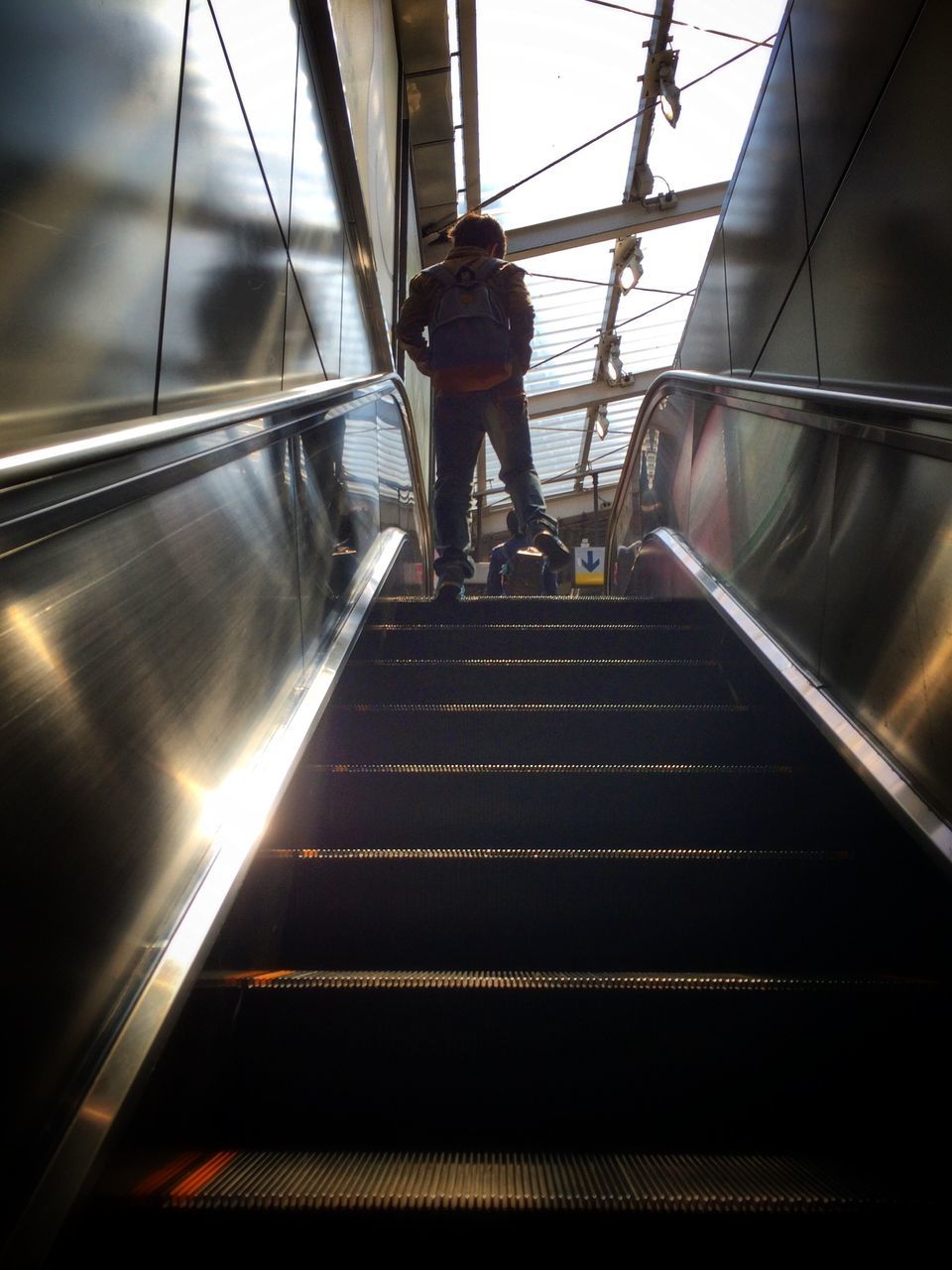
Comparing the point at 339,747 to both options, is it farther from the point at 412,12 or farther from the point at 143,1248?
the point at 412,12

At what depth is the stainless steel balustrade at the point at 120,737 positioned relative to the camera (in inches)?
42.2

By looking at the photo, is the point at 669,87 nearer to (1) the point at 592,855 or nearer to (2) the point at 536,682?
(2) the point at 536,682

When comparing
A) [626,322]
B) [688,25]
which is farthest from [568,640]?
[626,322]

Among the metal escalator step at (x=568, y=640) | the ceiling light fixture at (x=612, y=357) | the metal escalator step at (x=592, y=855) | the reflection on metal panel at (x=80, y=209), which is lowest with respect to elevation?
the ceiling light fixture at (x=612, y=357)

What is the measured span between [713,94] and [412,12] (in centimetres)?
284

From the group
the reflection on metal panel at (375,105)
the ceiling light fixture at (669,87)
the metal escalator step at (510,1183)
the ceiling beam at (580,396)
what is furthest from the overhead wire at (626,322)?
the metal escalator step at (510,1183)

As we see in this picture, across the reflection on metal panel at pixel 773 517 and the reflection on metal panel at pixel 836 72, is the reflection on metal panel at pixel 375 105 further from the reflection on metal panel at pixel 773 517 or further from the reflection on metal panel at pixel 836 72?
the reflection on metal panel at pixel 773 517

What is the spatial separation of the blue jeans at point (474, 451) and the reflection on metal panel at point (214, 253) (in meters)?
1.47

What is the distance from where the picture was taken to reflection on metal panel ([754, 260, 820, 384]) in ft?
10.6

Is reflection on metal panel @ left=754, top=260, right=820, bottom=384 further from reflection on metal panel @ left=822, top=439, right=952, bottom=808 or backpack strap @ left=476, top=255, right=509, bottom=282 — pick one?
backpack strap @ left=476, top=255, right=509, bottom=282

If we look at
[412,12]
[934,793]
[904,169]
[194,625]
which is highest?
[412,12]

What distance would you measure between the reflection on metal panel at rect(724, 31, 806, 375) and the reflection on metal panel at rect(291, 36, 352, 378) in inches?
73.0

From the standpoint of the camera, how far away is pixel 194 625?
5.61ft

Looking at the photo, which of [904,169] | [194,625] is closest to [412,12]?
[904,169]
